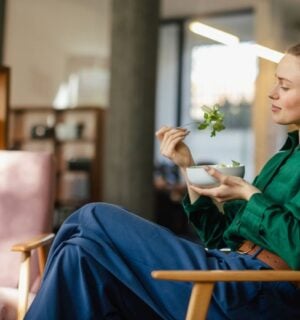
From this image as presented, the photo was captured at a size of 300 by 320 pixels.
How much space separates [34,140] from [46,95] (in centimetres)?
135

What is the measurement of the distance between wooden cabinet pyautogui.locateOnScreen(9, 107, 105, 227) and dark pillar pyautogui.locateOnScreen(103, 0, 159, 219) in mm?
1812

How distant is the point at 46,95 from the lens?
863 centimetres

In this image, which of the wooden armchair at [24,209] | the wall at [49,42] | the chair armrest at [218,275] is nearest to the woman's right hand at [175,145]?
the chair armrest at [218,275]

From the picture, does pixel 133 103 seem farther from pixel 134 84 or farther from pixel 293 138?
pixel 293 138

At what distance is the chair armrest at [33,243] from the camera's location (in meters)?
1.96

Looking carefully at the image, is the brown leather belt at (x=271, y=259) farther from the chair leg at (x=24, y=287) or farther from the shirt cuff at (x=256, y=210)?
the chair leg at (x=24, y=287)

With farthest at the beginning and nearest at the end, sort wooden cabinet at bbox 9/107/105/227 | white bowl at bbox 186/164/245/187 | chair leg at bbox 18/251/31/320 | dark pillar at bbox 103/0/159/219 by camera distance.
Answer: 1. wooden cabinet at bbox 9/107/105/227
2. dark pillar at bbox 103/0/159/219
3. chair leg at bbox 18/251/31/320
4. white bowl at bbox 186/164/245/187

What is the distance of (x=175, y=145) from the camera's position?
1761mm

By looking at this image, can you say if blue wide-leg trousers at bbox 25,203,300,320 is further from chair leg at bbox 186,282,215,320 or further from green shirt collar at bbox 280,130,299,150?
green shirt collar at bbox 280,130,299,150

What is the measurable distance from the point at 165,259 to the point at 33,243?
0.68 meters

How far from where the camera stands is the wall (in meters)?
8.16

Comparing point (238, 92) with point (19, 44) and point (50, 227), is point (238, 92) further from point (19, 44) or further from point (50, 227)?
point (50, 227)

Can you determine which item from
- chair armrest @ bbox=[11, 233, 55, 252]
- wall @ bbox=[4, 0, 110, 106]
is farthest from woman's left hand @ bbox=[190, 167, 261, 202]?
wall @ bbox=[4, 0, 110, 106]

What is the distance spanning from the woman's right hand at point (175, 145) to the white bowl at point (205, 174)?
17 cm
